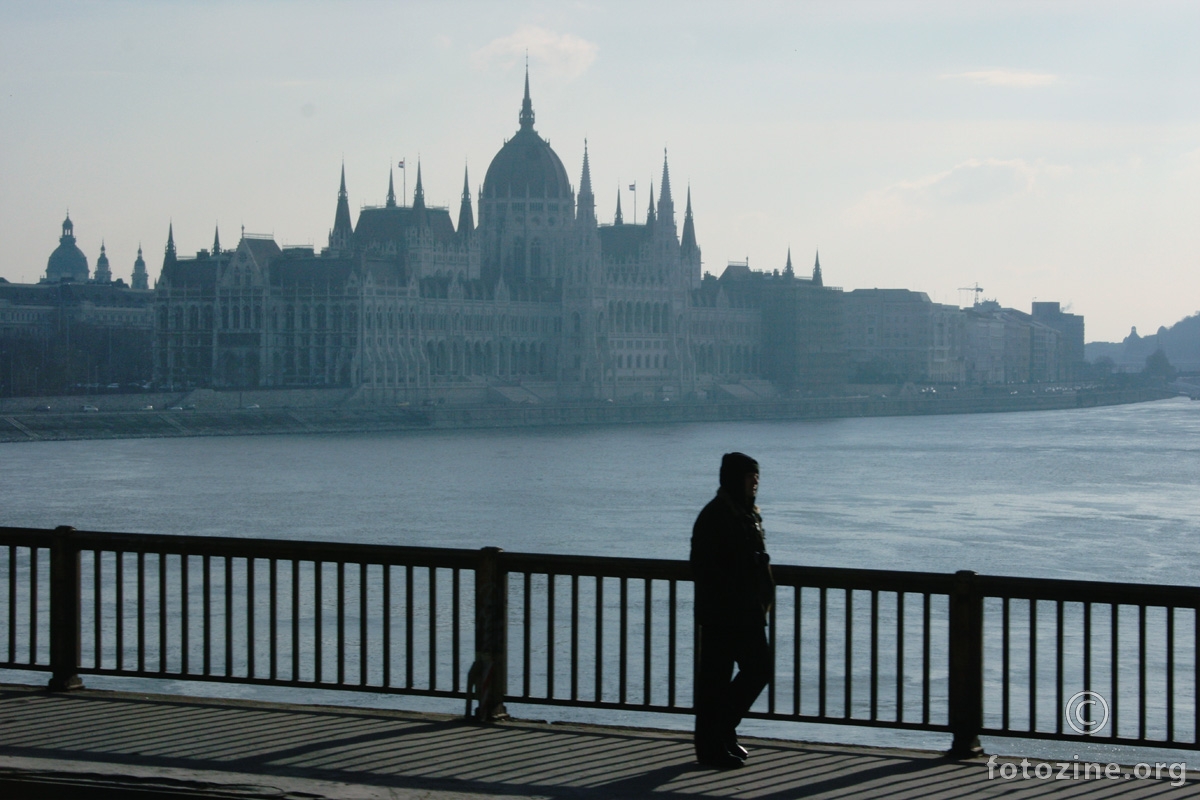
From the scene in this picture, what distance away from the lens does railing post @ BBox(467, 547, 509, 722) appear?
788 cm

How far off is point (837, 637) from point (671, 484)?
1504 inches

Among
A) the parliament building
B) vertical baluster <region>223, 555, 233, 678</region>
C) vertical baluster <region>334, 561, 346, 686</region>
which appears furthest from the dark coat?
the parliament building

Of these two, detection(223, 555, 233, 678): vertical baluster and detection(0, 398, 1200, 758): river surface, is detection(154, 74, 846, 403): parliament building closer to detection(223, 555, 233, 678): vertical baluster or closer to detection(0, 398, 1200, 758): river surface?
detection(0, 398, 1200, 758): river surface

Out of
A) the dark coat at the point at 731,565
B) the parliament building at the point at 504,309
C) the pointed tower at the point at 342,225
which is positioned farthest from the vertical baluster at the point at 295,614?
the pointed tower at the point at 342,225

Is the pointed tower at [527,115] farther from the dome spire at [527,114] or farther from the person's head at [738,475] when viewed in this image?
the person's head at [738,475]

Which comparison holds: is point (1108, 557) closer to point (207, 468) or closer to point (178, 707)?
point (178, 707)

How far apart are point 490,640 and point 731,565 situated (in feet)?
5.04

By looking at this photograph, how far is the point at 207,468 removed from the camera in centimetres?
6669

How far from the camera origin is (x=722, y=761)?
22.9ft

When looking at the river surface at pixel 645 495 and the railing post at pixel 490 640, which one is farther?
the river surface at pixel 645 495

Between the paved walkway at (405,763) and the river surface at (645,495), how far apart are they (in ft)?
24.3

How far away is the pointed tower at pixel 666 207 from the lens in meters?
159

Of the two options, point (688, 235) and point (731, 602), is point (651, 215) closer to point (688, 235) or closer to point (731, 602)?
point (688, 235)

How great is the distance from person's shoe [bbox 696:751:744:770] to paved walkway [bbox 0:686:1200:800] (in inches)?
2.1
